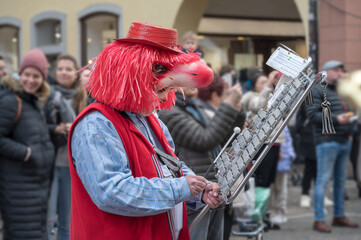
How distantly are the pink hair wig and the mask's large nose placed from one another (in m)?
0.04

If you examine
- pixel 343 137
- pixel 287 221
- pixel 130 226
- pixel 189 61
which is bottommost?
pixel 287 221

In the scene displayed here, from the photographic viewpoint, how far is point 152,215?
2186 mm

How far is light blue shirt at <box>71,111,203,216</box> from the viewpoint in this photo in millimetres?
2047

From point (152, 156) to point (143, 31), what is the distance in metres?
0.49

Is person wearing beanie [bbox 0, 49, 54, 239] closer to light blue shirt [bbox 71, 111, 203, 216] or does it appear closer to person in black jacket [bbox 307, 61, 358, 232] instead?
light blue shirt [bbox 71, 111, 203, 216]

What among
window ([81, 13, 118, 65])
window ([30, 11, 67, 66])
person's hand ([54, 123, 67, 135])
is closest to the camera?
person's hand ([54, 123, 67, 135])

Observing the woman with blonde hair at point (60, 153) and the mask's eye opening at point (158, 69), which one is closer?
A: the mask's eye opening at point (158, 69)

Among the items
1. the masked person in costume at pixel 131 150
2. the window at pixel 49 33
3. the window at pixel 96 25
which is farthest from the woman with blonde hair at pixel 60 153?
the window at pixel 49 33

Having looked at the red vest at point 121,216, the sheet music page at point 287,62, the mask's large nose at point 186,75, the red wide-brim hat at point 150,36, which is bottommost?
the red vest at point 121,216

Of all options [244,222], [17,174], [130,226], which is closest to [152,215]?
[130,226]

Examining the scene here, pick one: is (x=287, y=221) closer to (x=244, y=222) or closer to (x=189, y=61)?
(x=244, y=222)

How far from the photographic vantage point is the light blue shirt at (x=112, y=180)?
2.05m

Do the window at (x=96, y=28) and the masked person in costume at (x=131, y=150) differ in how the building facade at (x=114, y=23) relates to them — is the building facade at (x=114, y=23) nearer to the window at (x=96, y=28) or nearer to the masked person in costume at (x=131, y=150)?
the window at (x=96, y=28)

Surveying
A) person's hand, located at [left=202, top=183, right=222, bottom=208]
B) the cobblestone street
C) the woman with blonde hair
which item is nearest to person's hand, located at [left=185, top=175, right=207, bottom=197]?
person's hand, located at [left=202, top=183, right=222, bottom=208]
